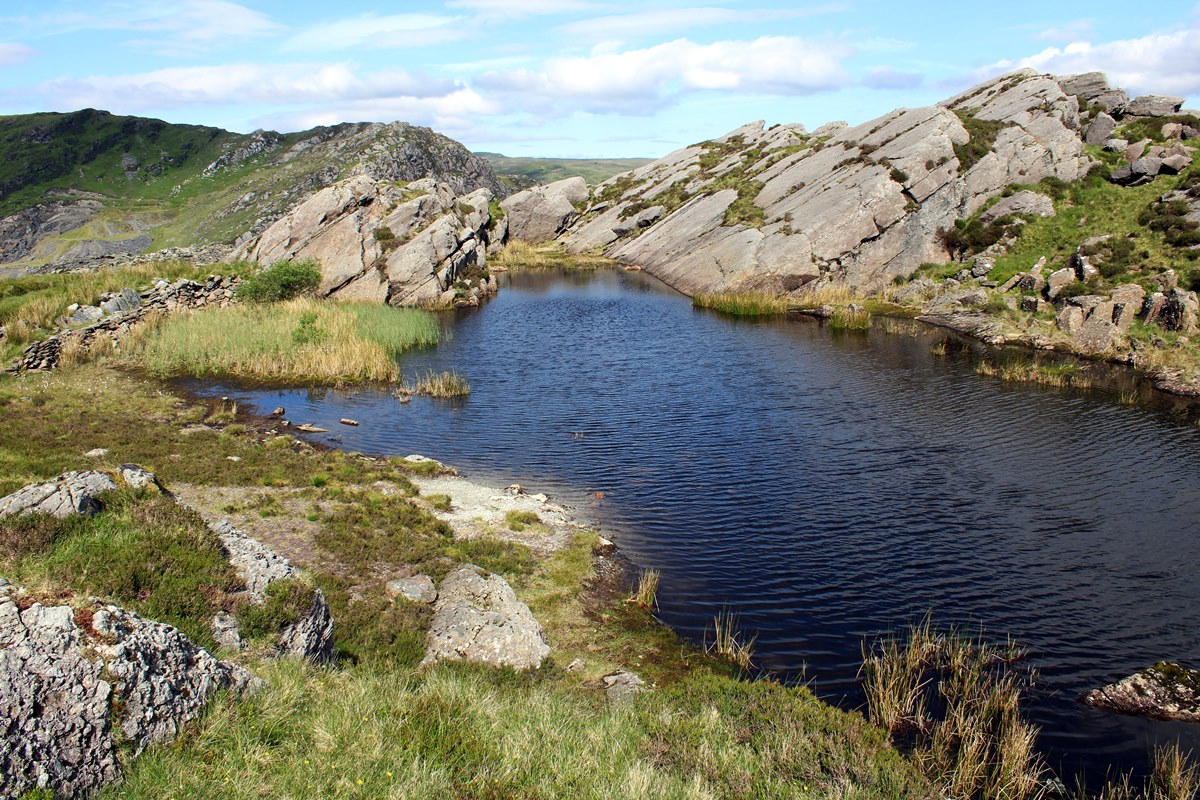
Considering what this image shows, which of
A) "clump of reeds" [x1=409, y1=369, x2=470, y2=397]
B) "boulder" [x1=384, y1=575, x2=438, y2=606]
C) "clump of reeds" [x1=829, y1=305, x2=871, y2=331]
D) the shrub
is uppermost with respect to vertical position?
the shrub

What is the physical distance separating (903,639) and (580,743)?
9.76m

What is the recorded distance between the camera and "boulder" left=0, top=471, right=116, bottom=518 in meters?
12.9

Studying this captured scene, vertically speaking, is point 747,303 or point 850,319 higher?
point 747,303

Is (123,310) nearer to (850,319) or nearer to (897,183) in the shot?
(850,319)

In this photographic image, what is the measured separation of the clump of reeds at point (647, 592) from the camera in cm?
1856

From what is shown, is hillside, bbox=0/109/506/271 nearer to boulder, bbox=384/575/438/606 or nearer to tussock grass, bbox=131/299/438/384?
tussock grass, bbox=131/299/438/384

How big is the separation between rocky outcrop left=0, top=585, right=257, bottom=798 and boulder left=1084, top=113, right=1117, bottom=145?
88.2 m

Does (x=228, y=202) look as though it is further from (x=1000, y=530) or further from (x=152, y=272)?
(x=1000, y=530)

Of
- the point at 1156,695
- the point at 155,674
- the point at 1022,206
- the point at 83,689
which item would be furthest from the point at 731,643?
the point at 1022,206

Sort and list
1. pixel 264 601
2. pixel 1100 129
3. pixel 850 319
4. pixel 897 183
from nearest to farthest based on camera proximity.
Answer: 1. pixel 264 601
2. pixel 850 319
3. pixel 897 183
4. pixel 1100 129

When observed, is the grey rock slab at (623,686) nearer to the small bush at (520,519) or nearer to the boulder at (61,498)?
the small bush at (520,519)

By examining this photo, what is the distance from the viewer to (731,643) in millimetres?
16328

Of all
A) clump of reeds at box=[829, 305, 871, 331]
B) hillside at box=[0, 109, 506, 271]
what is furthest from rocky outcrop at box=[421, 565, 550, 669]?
hillside at box=[0, 109, 506, 271]

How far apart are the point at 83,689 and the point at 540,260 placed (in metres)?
96.3
